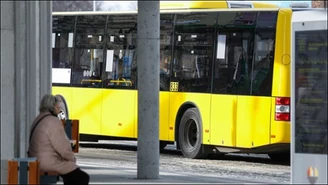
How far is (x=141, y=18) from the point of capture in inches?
657

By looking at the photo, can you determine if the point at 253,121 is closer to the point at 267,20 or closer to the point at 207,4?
the point at 267,20

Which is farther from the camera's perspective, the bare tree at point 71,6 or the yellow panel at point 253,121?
the bare tree at point 71,6

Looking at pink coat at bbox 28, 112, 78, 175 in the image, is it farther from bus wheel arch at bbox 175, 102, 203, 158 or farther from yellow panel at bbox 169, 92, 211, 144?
bus wheel arch at bbox 175, 102, 203, 158

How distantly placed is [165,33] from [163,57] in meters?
0.50

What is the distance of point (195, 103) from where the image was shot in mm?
22953

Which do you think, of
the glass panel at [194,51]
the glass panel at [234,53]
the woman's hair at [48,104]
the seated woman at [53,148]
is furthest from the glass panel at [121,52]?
the seated woman at [53,148]

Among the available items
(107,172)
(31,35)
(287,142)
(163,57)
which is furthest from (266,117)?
(31,35)

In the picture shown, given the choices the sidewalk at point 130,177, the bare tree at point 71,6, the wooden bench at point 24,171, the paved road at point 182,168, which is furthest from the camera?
the bare tree at point 71,6

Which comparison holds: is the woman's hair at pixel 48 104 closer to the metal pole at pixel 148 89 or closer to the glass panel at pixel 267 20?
the metal pole at pixel 148 89

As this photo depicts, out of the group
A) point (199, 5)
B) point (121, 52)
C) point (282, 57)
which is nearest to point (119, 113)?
point (121, 52)

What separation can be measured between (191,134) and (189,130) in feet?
0.30

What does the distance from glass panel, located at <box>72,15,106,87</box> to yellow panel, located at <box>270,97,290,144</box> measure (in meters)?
4.85

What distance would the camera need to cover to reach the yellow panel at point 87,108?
25078mm

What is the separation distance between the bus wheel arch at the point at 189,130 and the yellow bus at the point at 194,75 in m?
0.02
